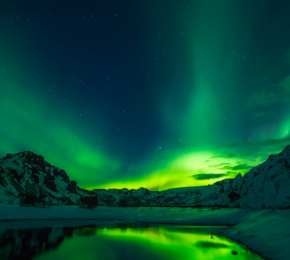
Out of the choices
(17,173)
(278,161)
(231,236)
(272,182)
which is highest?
(17,173)

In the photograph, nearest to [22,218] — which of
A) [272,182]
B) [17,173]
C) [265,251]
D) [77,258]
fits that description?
[77,258]

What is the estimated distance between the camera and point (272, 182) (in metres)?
45.2

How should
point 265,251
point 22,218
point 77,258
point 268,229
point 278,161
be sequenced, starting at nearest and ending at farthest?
point 77,258, point 265,251, point 268,229, point 22,218, point 278,161

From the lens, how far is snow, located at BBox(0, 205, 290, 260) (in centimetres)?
1595

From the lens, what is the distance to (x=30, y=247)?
15516mm

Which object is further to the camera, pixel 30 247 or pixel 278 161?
pixel 278 161

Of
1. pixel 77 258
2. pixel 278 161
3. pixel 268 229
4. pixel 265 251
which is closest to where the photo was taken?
pixel 77 258

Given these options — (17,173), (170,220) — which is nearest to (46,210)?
(170,220)

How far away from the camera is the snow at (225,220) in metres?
15.9

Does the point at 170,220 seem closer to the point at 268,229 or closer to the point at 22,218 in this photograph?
the point at 268,229

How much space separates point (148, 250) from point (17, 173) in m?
219

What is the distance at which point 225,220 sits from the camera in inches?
1705

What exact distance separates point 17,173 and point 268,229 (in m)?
224

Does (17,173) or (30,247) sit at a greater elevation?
(17,173)
